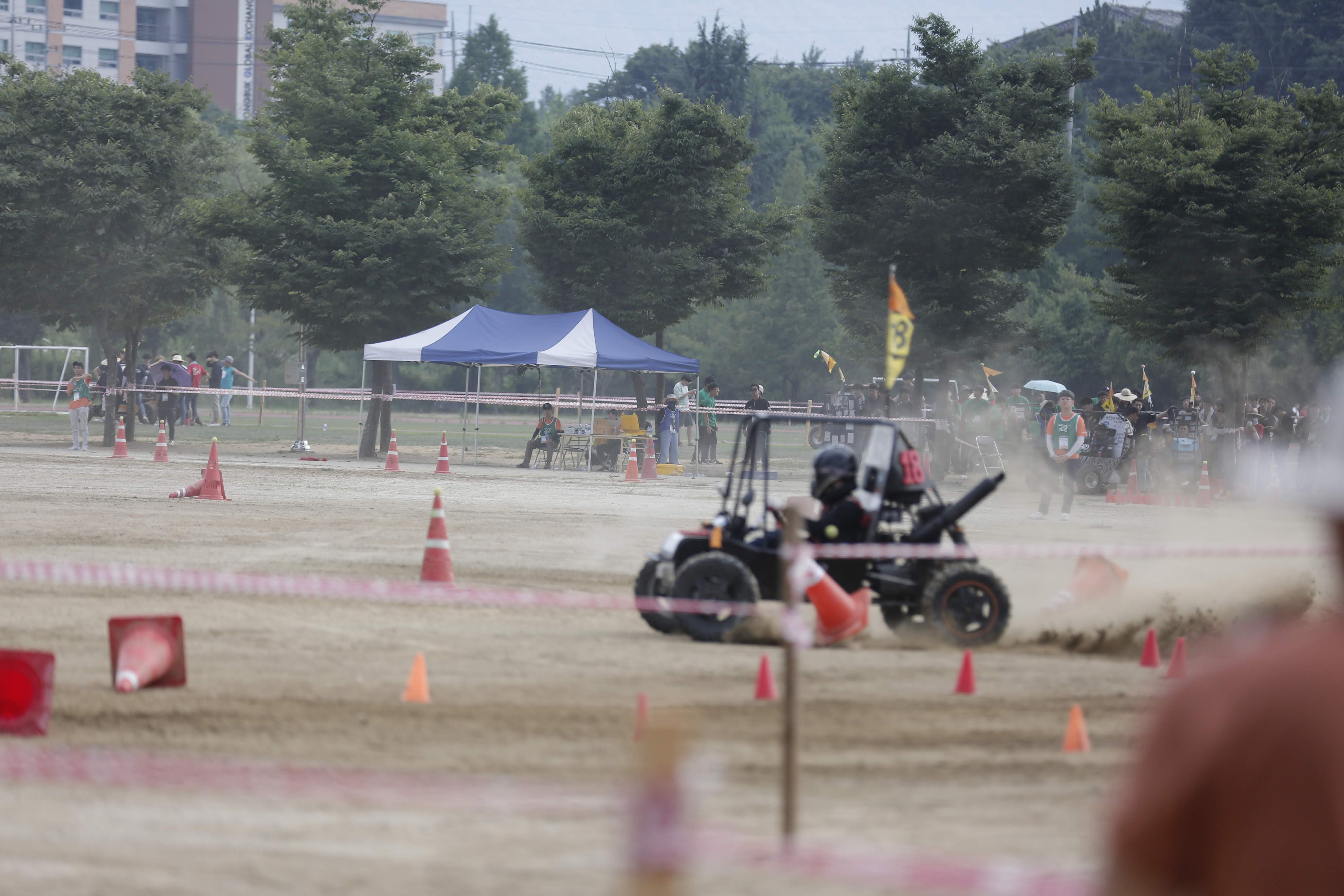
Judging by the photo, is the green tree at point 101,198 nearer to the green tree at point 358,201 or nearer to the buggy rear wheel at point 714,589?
the green tree at point 358,201

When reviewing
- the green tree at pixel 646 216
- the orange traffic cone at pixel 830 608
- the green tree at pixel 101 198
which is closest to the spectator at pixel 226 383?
the green tree at pixel 101 198

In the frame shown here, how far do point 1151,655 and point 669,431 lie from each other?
20.5 metres

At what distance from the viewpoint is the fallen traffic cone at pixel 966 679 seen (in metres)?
→ 8.16

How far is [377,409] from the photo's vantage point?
31.5 meters

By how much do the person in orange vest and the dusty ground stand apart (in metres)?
5.56

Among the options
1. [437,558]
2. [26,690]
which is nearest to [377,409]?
[437,558]

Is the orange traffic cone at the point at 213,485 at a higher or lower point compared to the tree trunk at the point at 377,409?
lower

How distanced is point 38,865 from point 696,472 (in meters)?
24.1

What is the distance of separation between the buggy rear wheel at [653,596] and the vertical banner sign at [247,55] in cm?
10509

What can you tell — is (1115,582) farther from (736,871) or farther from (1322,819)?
(1322,819)

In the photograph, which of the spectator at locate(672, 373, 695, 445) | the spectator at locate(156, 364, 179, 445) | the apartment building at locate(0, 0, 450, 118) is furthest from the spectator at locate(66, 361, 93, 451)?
the apartment building at locate(0, 0, 450, 118)

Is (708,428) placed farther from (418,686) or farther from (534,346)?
(418,686)

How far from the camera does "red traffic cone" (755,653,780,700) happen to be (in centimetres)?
783

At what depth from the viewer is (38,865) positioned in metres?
4.85
